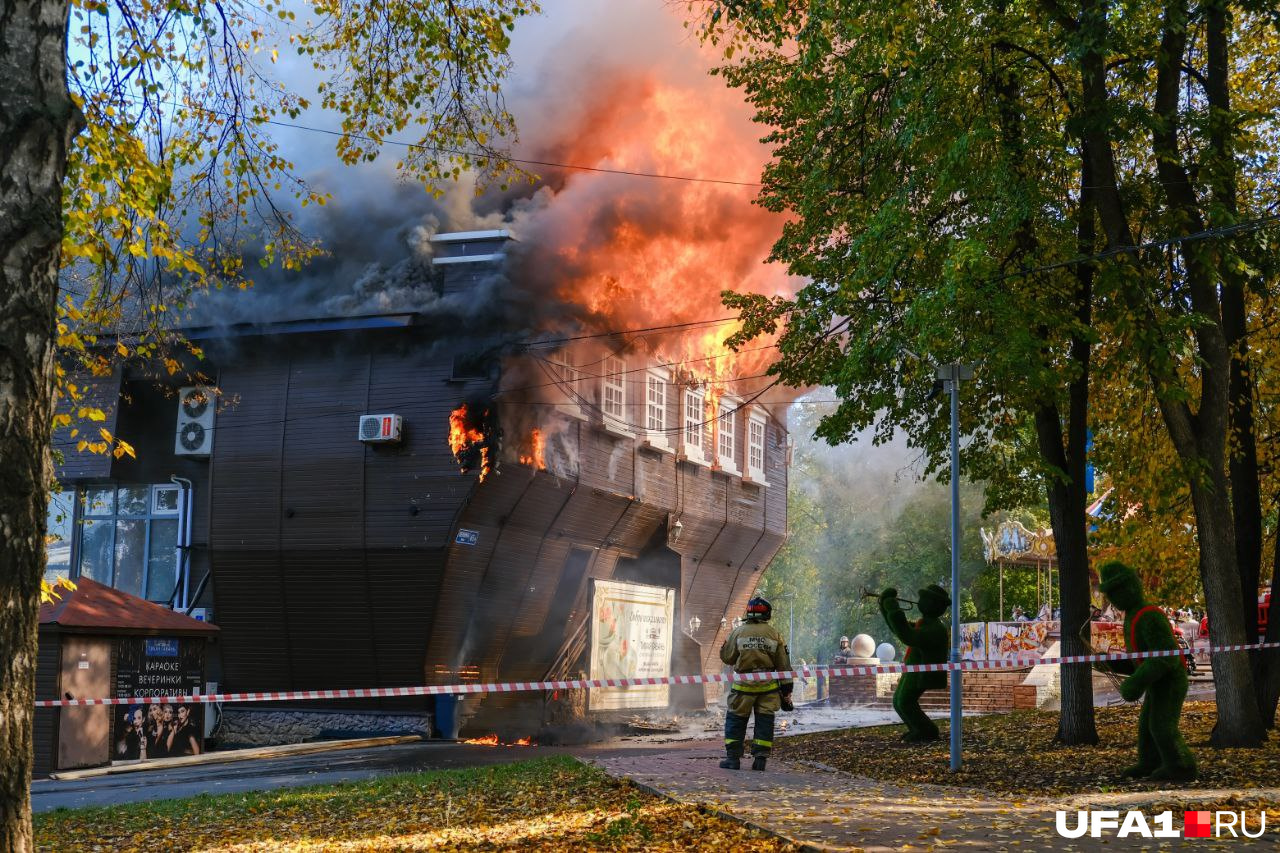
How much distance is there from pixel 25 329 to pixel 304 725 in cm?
1965

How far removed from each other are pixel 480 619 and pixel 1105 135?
14.4 m

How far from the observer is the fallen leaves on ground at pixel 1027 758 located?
1136 cm

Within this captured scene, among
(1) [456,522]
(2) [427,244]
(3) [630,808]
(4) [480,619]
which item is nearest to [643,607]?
(4) [480,619]

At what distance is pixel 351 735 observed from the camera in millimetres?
22984

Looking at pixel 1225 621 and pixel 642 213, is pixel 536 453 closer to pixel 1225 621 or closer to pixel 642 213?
pixel 642 213

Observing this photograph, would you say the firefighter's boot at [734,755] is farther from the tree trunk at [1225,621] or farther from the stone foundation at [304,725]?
the stone foundation at [304,725]

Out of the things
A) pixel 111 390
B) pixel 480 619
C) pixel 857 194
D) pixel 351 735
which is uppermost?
pixel 857 194

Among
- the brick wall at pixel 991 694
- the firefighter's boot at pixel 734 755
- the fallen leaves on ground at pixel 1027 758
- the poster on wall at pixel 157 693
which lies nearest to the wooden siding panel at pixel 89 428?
the poster on wall at pixel 157 693

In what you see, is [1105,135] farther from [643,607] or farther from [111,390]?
[111,390]

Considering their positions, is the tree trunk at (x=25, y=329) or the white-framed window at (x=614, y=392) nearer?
the tree trunk at (x=25, y=329)

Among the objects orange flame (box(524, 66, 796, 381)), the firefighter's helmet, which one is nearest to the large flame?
orange flame (box(524, 66, 796, 381))

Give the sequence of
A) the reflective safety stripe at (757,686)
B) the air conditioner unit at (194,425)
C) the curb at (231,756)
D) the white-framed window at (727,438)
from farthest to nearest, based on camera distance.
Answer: the white-framed window at (727,438)
the air conditioner unit at (194,425)
the curb at (231,756)
the reflective safety stripe at (757,686)

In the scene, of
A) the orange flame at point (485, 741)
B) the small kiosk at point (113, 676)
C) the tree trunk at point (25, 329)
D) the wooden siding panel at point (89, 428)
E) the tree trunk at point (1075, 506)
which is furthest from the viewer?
the wooden siding panel at point (89, 428)

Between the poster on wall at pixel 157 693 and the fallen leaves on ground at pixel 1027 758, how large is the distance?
887 cm
